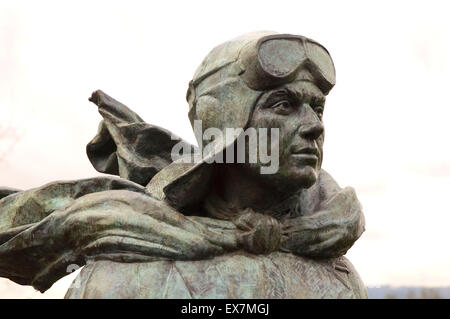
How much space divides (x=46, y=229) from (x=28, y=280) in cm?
50

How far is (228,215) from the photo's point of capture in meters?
5.49

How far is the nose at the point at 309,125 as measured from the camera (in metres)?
5.31

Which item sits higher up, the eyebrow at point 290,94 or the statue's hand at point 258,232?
the eyebrow at point 290,94

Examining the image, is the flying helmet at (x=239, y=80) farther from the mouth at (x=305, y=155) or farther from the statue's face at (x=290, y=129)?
the mouth at (x=305, y=155)

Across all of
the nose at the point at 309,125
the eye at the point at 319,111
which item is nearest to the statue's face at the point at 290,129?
the nose at the point at 309,125

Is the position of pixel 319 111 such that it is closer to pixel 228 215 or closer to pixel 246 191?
pixel 246 191

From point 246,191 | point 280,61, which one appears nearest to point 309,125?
point 280,61

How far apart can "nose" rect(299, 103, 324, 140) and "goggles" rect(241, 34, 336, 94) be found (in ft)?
0.56

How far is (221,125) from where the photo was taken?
5.38m

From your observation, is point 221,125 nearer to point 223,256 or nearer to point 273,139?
point 273,139

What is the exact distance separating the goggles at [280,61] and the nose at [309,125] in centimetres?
17

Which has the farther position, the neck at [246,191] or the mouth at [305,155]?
the neck at [246,191]

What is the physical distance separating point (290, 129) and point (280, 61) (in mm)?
356

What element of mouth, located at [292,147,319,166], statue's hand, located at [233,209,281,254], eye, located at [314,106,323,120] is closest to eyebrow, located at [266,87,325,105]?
Result: eye, located at [314,106,323,120]
